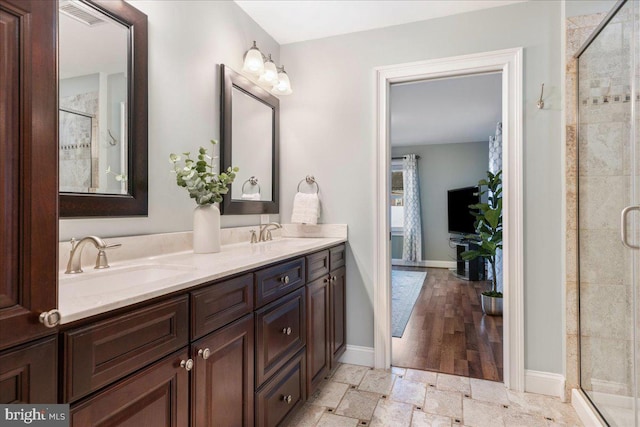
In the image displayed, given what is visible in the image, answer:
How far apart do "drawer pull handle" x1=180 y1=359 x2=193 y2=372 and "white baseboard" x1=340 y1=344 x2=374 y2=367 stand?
1.70 m

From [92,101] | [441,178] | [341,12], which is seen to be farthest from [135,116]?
[441,178]

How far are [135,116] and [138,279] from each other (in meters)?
0.74

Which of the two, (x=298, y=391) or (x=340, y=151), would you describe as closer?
(x=298, y=391)

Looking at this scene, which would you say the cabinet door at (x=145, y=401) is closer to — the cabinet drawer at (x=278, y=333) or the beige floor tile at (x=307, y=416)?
the cabinet drawer at (x=278, y=333)

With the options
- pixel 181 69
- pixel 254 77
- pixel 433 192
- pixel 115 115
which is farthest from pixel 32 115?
pixel 433 192

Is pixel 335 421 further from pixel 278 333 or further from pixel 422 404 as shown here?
pixel 278 333

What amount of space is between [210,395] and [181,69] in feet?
5.02

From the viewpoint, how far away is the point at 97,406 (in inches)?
31.4

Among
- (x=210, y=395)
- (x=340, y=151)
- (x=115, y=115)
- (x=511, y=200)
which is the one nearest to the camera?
(x=210, y=395)

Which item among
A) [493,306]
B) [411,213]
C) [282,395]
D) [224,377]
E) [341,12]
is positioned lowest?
[493,306]

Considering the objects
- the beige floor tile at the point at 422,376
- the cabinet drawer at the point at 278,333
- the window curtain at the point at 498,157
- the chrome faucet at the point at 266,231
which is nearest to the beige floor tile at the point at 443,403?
the beige floor tile at the point at 422,376

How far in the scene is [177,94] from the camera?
1.79 meters

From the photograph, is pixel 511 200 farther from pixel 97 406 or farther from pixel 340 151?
pixel 97 406

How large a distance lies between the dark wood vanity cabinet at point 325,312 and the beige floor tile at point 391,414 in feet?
1.20
